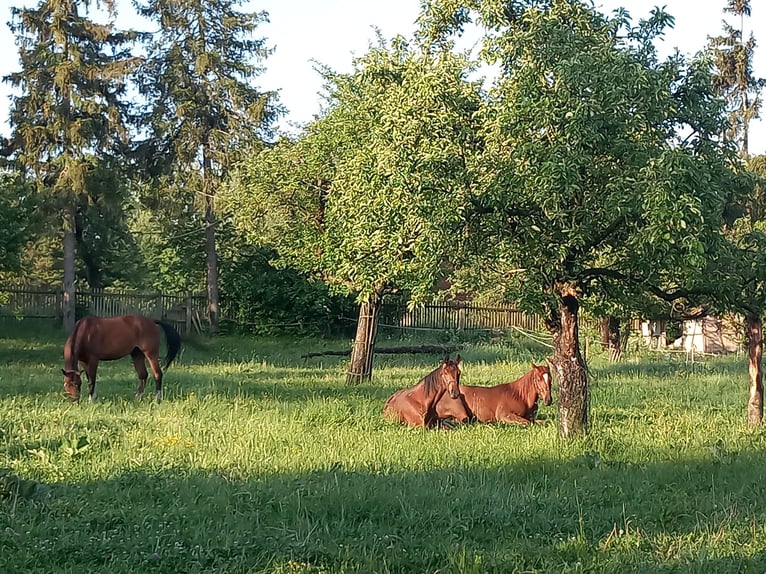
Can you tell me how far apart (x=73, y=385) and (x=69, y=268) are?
14.7 m

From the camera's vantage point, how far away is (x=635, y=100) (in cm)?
912

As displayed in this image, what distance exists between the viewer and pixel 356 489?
23.0 ft

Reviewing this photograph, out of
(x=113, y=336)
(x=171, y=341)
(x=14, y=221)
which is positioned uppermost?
(x=14, y=221)

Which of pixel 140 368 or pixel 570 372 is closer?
pixel 570 372

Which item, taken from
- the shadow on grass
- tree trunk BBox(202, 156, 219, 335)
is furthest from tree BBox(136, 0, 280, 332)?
the shadow on grass

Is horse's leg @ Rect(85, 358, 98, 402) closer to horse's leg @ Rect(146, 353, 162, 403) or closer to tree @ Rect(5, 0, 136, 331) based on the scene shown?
horse's leg @ Rect(146, 353, 162, 403)

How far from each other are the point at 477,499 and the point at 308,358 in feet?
56.2

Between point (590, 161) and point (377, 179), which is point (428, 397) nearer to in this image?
point (377, 179)

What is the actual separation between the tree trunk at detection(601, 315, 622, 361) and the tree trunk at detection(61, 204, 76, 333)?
56.1 ft

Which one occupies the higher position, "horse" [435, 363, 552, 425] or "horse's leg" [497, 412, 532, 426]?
"horse" [435, 363, 552, 425]

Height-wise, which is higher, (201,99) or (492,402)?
(201,99)

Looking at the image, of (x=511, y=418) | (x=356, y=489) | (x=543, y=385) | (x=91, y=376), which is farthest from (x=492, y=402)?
(x=91, y=376)

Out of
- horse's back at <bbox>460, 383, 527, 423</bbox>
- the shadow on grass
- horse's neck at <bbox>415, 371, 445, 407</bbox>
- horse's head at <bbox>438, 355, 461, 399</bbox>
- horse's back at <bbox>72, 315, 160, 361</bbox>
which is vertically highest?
horse's back at <bbox>72, 315, 160, 361</bbox>

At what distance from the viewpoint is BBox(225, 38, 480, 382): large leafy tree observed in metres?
9.48
